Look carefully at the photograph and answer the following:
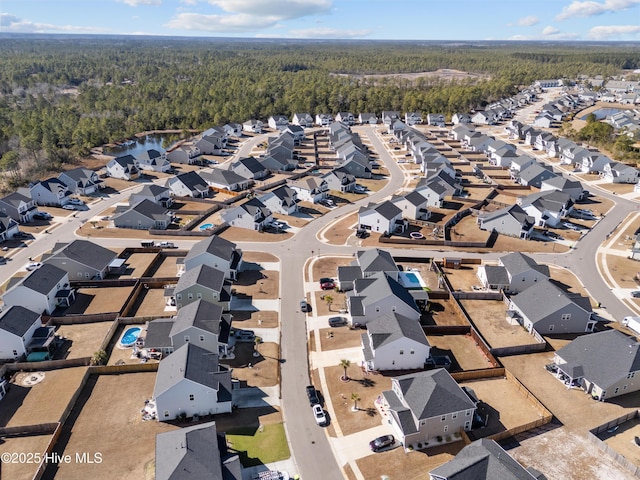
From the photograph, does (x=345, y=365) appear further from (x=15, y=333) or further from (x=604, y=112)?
(x=604, y=112)

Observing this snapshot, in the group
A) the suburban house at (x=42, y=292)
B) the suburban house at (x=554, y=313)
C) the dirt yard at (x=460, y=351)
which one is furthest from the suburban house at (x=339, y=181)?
the suburban house at (x=42, y=292)

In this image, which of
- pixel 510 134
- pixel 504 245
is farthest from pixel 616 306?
pixel 510 134

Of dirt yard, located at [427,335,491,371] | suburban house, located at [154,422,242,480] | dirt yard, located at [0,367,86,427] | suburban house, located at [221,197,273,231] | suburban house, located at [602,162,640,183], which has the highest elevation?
suburban house, located at [602,162,640,183]

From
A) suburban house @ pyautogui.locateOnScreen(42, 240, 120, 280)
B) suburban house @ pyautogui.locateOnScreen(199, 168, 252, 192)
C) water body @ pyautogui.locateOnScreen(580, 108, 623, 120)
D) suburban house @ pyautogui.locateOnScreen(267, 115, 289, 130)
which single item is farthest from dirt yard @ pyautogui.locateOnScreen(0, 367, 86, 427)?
water body @ pyautogui.locateOnScreen(580, 108, 623, 120)

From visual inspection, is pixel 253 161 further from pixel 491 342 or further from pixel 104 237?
pixel 491 342

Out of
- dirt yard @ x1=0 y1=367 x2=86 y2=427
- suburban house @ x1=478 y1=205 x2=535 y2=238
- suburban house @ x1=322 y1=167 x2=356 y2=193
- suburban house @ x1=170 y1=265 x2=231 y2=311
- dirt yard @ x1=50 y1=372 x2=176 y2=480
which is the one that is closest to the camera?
dirt yard @ x1=50 y1=372 x2=176 y2=480

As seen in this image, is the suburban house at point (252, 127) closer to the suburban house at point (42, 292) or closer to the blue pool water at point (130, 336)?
the suburban house at point (42, 292)

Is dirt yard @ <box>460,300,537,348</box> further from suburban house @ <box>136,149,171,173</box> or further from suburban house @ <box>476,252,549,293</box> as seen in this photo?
suburban house @ <box>136,149,171,173</box>
